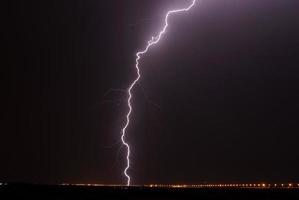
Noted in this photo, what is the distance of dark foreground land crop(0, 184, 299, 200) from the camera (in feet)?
10.9

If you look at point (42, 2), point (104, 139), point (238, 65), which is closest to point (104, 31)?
point (42, 2)

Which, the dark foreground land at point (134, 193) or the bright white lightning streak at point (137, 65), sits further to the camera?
the bright white lightning streak at point (137, 65)

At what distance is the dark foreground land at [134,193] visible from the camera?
3.31m

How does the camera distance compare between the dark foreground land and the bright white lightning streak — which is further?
the bright white lightning streak

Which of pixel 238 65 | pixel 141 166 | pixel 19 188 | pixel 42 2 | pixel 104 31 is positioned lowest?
pixel 19 188

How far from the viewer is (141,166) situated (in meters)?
4.92

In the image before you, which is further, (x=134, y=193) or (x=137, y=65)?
(x=137, y=65)

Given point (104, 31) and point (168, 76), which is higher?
point (104, 31)

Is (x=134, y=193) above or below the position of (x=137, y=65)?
below

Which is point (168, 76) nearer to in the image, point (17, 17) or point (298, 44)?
point (298, 44)

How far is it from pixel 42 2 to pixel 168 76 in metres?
1.64

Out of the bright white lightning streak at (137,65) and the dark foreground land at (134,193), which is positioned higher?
the bright white lightning streak at (137,65)

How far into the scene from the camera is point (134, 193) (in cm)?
364

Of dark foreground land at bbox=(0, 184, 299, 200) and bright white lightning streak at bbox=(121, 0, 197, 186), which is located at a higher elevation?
bright white lightning streak at bbox=(121, 0, 197, 186)
